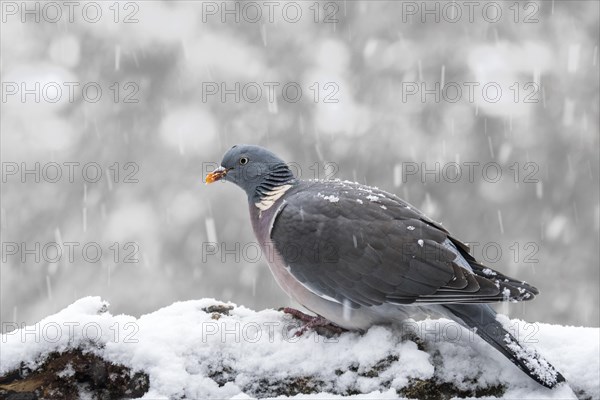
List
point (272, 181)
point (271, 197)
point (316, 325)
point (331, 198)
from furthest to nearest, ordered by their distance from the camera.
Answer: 1. point (272, 181)
2. point (271, 197)
3. point (331, 198)
4. point (316, 325)

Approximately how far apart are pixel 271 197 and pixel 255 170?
289 mm

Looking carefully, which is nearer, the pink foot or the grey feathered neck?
the pink foot

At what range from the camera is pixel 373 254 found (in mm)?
4492

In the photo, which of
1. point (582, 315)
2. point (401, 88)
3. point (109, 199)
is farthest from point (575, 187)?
point (109, 199)

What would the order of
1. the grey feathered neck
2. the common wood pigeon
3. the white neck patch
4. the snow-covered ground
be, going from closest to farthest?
the snow-covered ground
the common wood pigeon
the white neck patch
the grey feathered neck

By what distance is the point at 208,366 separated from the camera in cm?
381

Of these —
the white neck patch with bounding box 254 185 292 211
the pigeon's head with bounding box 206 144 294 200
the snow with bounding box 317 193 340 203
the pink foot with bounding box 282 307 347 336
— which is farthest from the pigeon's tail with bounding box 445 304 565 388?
the pigeon's head with bounding box 206 144 294 200

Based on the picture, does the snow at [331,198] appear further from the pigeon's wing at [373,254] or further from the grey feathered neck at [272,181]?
the grey feathered neck at [272,181]

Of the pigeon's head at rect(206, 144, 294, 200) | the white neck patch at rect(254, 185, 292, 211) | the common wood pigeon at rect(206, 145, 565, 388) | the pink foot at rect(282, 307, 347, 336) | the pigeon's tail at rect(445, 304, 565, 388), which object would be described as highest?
the pigeon's head at rect(206, 144, 294, 200)

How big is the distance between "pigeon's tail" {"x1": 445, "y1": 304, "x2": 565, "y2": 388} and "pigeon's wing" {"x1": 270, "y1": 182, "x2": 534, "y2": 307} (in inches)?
3.5

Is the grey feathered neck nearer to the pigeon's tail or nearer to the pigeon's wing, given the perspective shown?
the pigeon's wing

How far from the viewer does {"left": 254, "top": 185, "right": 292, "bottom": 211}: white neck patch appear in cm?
508

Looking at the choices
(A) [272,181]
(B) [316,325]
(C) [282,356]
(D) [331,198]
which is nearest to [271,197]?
(A) [272,181]

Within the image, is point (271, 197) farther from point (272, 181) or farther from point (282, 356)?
point (282, 356)
